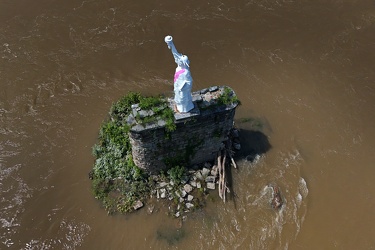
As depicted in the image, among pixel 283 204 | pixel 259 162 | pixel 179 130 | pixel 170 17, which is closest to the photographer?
pixel 179 130

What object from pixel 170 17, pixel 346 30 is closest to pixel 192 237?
pixel 170 17

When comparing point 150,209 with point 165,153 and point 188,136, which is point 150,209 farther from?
point 188,136

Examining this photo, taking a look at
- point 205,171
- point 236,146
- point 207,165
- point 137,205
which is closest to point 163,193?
point 137,205

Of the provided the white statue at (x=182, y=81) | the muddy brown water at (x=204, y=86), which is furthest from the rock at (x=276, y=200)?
the white statue at (x=182, y=81)

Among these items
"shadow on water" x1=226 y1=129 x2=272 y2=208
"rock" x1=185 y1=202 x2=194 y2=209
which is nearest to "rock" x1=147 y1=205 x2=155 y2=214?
"rock" x1=185 y1=202 x2=194 y2=209

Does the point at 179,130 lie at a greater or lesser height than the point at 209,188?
greater

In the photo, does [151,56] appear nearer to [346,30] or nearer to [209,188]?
[209,188]
